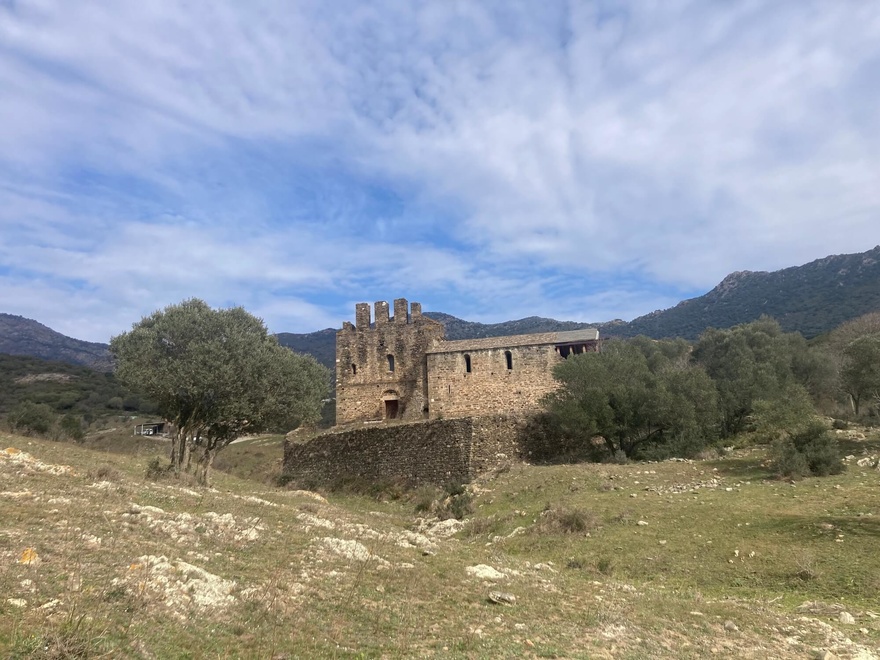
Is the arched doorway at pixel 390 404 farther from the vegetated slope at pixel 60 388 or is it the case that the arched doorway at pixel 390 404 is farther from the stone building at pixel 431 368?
the vegetated slope at pixel 60 388

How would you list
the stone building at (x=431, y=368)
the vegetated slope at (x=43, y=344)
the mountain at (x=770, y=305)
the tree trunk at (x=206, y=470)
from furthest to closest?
Result: 1. the vegetated slope at (x=43, y=344)
2. the mountain at (x=770, y=305)
3. the stone building at (x=431, y=368)
4. the tree trunk at (x=206, y=470)

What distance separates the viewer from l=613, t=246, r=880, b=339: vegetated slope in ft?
212

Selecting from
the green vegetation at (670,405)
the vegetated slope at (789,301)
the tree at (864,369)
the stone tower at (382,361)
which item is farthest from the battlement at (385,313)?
the vegetated slope at (789,301)

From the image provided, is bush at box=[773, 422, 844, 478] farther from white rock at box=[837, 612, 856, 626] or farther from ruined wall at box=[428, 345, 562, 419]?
ruined wall at box=[428, 345, 562, 419]

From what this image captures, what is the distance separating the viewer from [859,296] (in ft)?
216

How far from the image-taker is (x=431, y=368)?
33031 millimetres

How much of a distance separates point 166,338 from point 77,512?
10.2 meters

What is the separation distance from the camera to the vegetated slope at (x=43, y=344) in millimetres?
107025

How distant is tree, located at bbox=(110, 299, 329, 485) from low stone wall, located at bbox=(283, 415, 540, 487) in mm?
8121

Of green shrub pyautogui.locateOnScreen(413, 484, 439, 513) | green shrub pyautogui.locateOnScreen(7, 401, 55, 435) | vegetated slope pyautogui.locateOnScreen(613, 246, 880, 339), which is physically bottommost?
green shrub pyautogui.locateOnScreen(413, 484, 439, 513)

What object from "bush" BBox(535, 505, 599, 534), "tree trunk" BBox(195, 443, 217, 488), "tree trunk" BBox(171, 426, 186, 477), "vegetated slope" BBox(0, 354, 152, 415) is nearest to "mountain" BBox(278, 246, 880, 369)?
"vegetated slope" BBox(0, 354, 152, 415)

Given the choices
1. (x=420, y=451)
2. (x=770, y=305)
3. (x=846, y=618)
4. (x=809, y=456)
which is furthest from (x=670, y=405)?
(x=770, y=305)

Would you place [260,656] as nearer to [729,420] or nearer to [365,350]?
[729,420]

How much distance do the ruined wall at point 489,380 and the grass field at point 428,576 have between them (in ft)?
55.3
